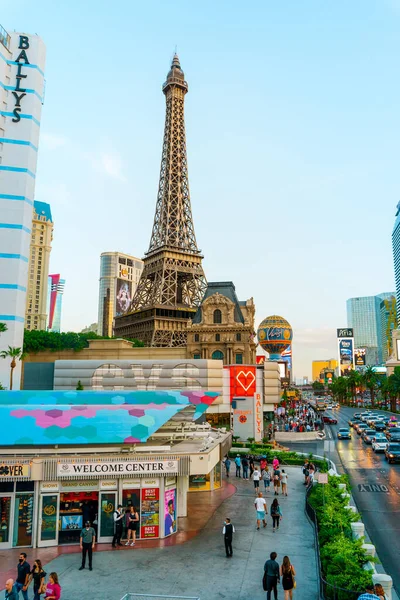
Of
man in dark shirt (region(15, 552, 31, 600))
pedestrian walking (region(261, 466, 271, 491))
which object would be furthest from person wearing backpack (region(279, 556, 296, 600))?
pedestrian walking (region(261, 466, 271, 491))

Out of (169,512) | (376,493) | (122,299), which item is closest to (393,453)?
(376,493)

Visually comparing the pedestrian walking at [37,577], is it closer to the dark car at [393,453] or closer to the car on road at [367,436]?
the dark car at [393,453]

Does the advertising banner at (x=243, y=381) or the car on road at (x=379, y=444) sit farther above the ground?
the advertising banner at (x=243, y=381)

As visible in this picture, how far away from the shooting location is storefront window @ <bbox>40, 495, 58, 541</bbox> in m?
18.1

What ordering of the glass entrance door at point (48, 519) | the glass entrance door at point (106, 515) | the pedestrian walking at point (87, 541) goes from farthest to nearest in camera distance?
the glass entrance door at point (106, 515) < the glass entrance door at point (48, 519) < the pedestrian walking at point (87, 541)

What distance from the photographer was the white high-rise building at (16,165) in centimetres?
4306

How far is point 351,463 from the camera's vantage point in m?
38.9

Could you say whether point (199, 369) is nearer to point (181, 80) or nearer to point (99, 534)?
point (99, 534)

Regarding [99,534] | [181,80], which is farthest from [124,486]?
[181,80]

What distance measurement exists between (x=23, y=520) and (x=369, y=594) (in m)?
12.7

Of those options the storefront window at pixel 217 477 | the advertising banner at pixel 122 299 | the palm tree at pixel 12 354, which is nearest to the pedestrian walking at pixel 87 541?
the storefront window at pixel 217 477

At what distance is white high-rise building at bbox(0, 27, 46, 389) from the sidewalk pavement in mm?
29239

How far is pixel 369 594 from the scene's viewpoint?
34.5 ft

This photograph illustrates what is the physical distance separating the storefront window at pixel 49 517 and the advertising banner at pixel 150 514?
3.21m
